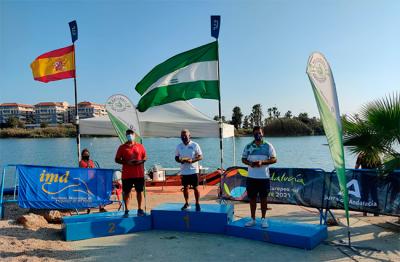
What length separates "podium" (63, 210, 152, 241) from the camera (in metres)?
6.37

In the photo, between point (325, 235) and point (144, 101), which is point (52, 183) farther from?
point (325, 235)

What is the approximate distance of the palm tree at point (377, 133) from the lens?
612cm

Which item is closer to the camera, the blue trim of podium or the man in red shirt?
the blue trim of podium

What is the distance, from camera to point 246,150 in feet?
20.8

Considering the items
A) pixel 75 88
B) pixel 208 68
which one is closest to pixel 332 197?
pixel 208 68

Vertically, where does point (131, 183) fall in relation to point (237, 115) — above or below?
below

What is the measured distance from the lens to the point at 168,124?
37.9 feet

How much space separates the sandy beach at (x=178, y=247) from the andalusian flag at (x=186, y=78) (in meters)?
3.63

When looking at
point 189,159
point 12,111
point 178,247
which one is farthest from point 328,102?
point 12,111

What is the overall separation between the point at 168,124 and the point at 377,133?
267 inches

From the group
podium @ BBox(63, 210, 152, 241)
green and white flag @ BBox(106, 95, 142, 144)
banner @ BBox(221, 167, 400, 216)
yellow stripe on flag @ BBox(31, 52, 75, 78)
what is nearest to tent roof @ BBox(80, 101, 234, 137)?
yellow stripe on flag @ BBox(31, 52, 75, 78)

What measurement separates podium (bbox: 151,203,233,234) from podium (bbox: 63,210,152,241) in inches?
10.3

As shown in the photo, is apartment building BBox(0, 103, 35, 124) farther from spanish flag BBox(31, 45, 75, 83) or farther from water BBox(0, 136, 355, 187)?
spanish flag BBox(31, 45, 75, 83)

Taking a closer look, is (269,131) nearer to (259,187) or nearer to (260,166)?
(259,187)
